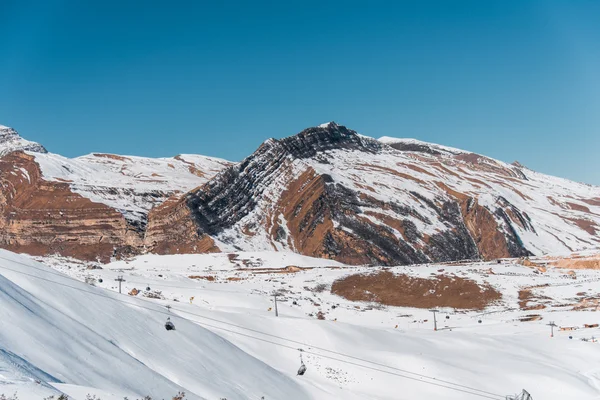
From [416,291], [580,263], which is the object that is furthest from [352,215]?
[580,263]

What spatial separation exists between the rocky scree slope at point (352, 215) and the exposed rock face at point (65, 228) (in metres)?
8.60

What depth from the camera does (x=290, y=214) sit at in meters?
122

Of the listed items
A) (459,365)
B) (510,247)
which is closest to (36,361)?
(459,365)

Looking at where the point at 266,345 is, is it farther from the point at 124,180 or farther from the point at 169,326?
the point at 124,180

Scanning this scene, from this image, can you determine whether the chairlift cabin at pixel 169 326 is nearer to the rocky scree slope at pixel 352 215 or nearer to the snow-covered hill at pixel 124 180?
the rocky scree slope at pixel 352 215

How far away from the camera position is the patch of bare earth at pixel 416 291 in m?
72.3

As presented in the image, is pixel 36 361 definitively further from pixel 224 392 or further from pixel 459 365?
pixel 459 365

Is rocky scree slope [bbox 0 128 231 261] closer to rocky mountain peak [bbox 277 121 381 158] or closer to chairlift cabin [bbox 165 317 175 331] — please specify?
rocky mountain peak [bbox 277 121 381 158]

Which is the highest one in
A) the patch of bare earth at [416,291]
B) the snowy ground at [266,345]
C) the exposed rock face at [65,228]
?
the exposed rock face at [65,228]

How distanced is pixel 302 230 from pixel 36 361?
330ft

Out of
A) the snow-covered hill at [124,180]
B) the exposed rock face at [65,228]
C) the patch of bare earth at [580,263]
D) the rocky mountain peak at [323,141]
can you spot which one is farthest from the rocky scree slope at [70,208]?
the patch of bare earth at [580,263]

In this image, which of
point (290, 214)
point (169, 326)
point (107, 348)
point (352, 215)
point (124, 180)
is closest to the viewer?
point (107, 348)

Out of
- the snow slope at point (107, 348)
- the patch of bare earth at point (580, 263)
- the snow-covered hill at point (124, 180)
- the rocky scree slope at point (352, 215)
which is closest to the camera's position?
the snow slope at point (107, 348)

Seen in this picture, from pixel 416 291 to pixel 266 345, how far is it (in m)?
41.4
